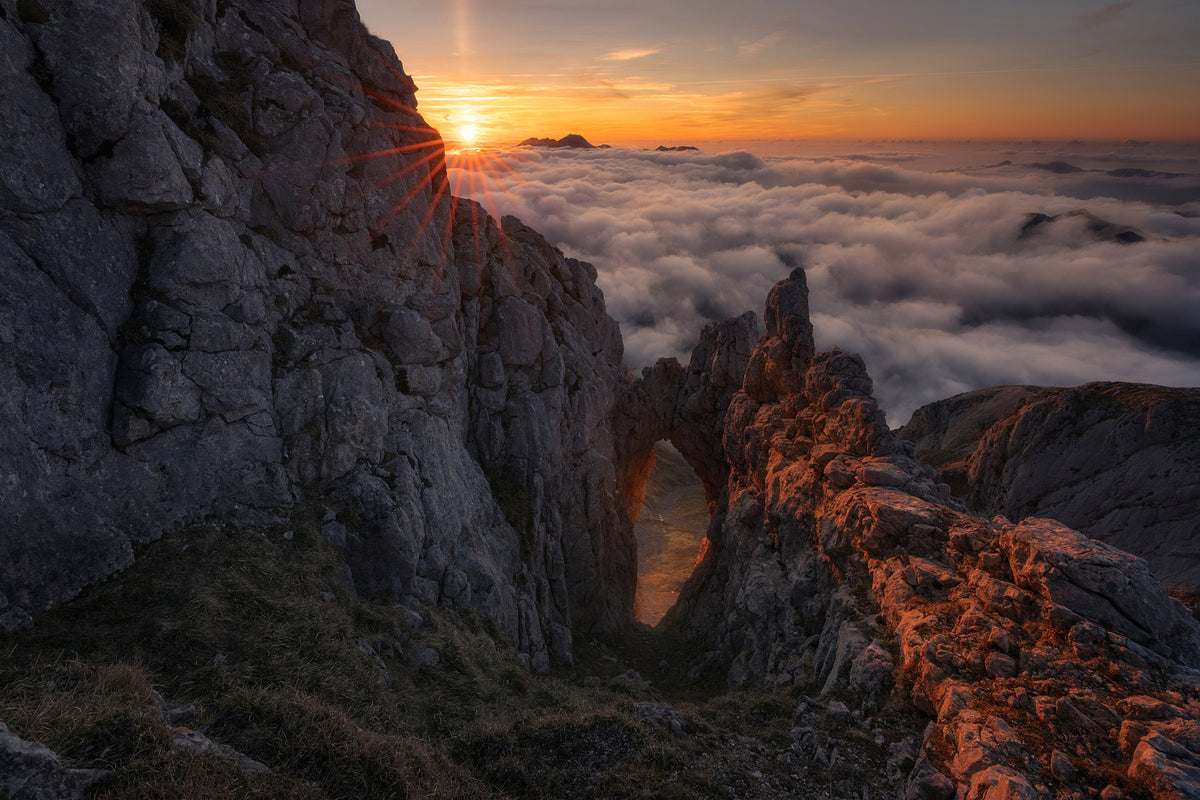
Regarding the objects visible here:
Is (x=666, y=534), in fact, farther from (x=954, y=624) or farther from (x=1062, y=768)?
(x=1062, y=768)

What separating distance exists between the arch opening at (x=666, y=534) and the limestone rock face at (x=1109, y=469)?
3607 cm

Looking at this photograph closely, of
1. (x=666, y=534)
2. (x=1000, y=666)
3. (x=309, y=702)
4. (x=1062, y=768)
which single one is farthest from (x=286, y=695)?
(x=666, y=534)

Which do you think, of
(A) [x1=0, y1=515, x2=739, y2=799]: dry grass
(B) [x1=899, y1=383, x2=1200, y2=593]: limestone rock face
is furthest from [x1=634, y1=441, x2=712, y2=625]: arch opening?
(A) [x1=0, y1=515, x2=739, y2=799]: dry grass

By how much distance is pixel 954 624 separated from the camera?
A: 20.9 m

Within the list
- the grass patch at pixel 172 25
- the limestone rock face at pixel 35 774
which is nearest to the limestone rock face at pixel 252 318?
the grass patch at pixel 172 25

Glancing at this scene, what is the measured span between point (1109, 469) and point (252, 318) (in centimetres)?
7381

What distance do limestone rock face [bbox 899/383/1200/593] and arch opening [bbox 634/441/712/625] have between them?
1420 inches

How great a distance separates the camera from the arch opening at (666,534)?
72562 millimetres

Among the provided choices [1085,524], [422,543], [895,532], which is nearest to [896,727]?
[895,532]

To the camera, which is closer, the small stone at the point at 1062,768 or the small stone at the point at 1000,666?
the small stone at the point at 1062,768

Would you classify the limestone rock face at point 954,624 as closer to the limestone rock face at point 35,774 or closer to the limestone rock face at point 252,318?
the limestone rock face at point 252,318

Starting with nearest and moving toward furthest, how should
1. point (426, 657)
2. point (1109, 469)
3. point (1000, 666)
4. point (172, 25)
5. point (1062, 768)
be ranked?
point (1062, 768), point (1000, 666), point (426, 657), point (172, 25), point (1109, 469)

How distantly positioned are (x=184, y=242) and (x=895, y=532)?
32.8 metres

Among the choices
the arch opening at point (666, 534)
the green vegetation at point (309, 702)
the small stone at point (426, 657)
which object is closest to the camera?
the green vegetation at point (309, 702)
